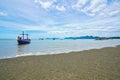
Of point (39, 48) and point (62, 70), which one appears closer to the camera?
point (62, 70)

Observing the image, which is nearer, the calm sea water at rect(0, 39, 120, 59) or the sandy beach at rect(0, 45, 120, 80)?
the sandy beach at rect(0, 45, 120, 80)

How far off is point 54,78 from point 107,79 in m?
2.83

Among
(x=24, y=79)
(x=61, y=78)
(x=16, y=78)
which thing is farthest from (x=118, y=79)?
(x=16, y=78)

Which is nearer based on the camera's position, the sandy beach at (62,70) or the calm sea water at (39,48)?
the sandy beach at (62,70)

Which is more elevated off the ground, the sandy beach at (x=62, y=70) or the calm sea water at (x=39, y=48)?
the sandy beach at (x=62, y=70)

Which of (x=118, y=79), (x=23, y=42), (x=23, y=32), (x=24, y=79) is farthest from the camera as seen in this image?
(x=23, y=32)

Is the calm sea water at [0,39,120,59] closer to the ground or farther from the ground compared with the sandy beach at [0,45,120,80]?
closer to the ground

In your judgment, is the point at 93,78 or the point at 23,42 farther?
the point at 23,42

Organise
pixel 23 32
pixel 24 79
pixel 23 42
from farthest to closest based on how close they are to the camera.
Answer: pixel 23 32 < pixel 23 42 < pixel 24 79

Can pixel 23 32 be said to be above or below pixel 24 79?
above

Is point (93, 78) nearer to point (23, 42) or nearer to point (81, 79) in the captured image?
point (81, 79)

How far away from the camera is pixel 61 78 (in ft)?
21.7

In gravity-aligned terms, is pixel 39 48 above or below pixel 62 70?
below

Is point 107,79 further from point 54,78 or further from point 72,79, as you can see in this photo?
point 54,78
